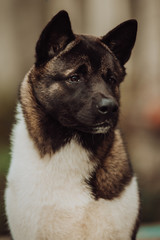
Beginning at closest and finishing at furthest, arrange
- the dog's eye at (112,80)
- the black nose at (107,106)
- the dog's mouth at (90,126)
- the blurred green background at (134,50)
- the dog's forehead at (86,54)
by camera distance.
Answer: the black nose at (107,106), the dog's mouth at (90,126), the dog's forehead at (86,54), the dog's eye at (112,80), the blurred green background at (134,50)

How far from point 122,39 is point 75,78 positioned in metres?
0.57

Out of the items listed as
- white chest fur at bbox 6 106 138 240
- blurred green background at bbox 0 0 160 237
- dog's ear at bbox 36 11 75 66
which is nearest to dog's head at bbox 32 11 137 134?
dog's ear at bbox 36 11 75 66

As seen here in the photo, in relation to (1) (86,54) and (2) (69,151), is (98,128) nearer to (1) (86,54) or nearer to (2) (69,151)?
(2) (69,151)

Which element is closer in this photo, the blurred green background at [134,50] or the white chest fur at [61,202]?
the white chest fur at [61,202]

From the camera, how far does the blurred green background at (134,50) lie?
793cm

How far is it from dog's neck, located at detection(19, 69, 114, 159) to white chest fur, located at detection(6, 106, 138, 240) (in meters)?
0.05

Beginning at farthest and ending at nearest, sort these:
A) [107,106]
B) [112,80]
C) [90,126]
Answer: [112,80], [90,126], [107,106]

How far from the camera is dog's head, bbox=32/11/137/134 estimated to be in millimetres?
3645

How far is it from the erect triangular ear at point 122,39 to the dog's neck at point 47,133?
2.03 ft

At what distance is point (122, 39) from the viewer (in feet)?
13.4

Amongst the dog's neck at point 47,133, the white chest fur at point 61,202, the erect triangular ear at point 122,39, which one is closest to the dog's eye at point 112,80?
the erect triangular ear at point 122,39

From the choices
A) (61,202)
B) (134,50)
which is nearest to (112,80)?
(61,202)

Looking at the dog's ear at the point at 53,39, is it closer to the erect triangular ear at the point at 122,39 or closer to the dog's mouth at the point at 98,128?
the erect triangular ear at the point at 122,39

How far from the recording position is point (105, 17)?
8.60 metres
